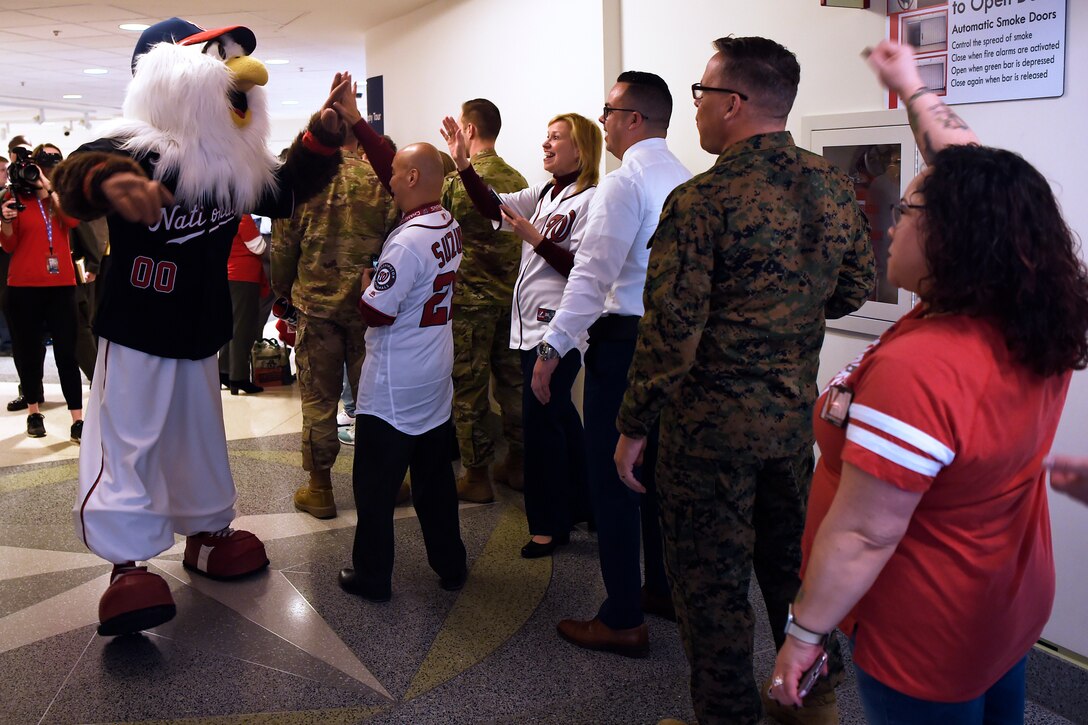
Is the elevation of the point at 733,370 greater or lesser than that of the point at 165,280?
lesser

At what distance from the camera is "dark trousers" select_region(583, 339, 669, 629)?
2.58 metres

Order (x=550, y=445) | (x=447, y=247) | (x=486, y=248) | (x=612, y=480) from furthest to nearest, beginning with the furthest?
(x=486, y=248) → (x=550, y=445) → (x=447, y=247) → (x=612, y=480)

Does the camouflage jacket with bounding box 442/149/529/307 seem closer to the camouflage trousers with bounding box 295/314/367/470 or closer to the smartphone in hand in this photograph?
the camouflage trousers with bounding box 295/314/367/470

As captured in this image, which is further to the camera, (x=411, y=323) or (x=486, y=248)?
(x=486, y=248)

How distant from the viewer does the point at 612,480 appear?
258 cm

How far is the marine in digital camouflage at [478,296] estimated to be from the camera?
4043 millimetres

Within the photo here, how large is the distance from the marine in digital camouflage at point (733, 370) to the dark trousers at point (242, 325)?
4866mm

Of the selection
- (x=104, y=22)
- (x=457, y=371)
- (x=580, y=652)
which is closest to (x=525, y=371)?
(x=457, y=371)

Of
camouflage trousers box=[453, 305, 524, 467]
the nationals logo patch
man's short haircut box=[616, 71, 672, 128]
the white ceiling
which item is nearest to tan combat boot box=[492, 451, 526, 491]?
camouflage trousers box=[453, 305, 524, 467]

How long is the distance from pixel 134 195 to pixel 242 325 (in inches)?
157

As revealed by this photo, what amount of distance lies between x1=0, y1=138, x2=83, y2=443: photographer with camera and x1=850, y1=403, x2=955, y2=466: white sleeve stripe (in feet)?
16.2

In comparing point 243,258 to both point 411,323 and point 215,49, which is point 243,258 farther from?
point 411,323

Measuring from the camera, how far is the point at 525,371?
3457 mm

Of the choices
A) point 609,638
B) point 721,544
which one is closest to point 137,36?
point 609,638
